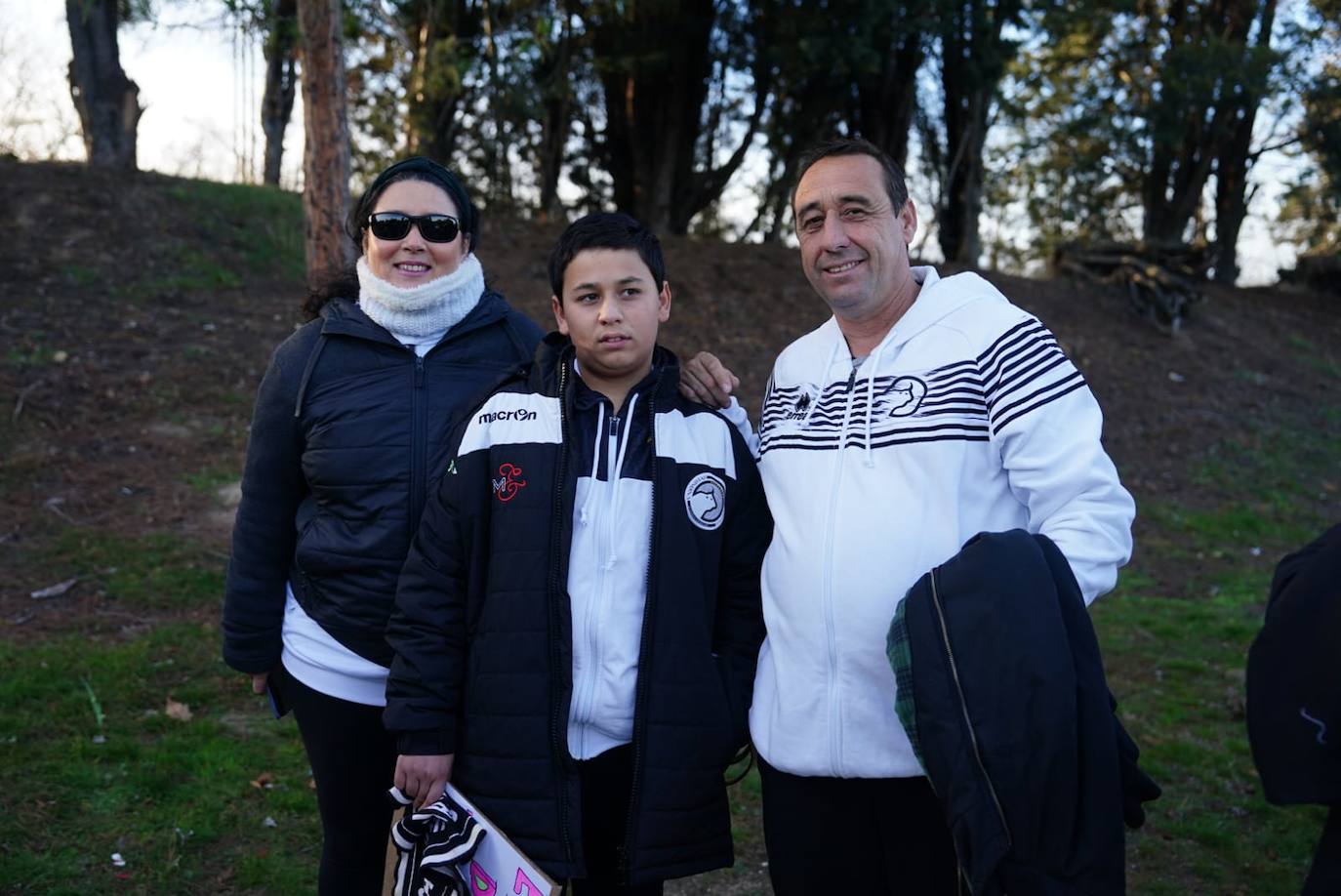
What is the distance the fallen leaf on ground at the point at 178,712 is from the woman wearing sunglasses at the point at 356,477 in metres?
2.30

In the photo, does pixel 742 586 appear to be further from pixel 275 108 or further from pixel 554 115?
pixel 275 108

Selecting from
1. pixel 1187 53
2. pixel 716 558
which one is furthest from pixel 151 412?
pixel 1187 53

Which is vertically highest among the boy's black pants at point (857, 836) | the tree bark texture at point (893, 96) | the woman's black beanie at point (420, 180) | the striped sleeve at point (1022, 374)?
the tree bark texture at point (893, 96)

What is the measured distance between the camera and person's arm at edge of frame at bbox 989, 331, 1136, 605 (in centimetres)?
198

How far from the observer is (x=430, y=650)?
2350mm

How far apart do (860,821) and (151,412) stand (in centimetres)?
748

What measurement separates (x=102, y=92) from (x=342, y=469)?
496 inches

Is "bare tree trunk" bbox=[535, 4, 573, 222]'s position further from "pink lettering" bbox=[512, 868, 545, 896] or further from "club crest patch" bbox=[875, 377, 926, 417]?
"pink lettering" bbox=[512, 868, 545, 896]

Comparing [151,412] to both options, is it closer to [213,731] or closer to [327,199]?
[327,199]

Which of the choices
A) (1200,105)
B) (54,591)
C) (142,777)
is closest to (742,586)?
(142,777)

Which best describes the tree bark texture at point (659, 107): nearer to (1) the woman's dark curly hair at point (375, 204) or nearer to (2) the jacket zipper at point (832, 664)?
(1) the woman's dark curly hair at point (375, 204)

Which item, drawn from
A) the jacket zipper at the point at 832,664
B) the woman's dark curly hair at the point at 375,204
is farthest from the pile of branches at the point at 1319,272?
the jacket zipper at the point at 832,664

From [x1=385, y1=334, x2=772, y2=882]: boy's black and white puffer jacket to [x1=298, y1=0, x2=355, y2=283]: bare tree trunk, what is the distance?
4035 mm

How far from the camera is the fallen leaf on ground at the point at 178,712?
15.3 feet
